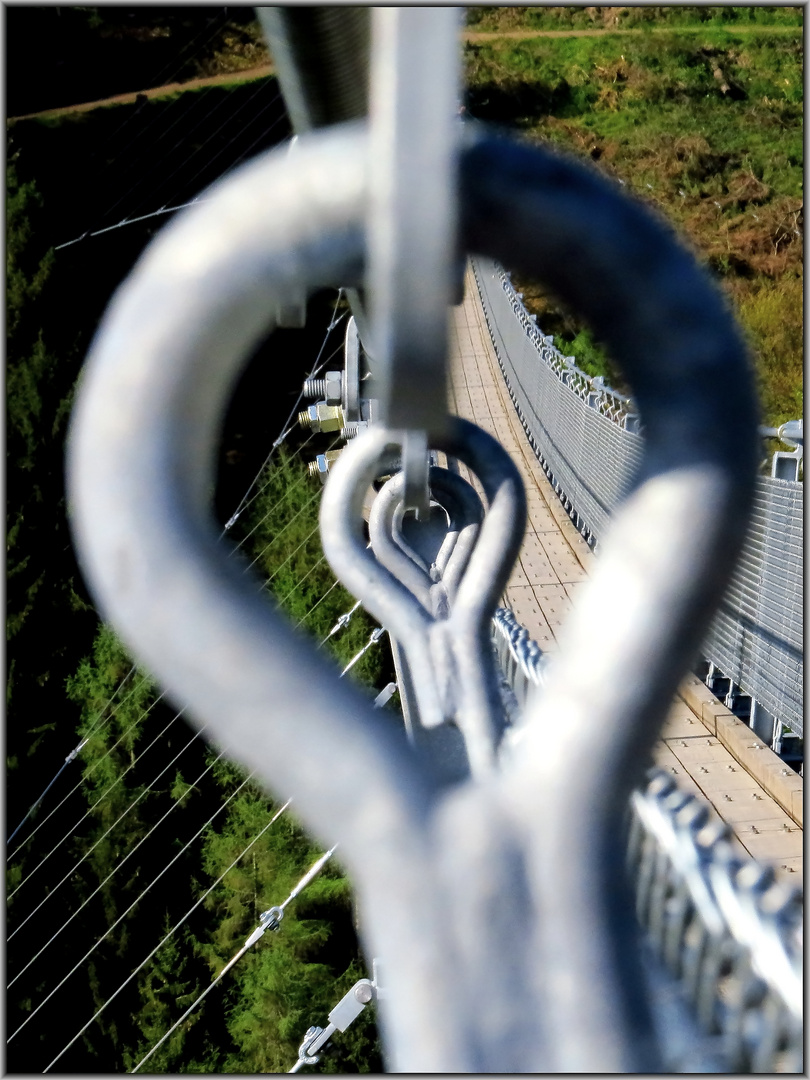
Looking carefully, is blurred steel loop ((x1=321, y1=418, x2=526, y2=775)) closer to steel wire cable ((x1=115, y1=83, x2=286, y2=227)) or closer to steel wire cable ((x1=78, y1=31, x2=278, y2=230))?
steel wire cable ((x1=78, y1=31, x2=278, y2=230))

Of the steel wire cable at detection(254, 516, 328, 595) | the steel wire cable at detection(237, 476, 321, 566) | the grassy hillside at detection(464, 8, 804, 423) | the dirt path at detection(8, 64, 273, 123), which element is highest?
the dirt path at detection(8, 64, 273, 123)

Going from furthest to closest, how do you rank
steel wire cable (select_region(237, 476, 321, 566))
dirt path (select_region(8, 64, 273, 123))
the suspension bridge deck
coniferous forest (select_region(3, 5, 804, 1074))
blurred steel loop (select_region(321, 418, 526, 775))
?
1. dirt path (select_region(8, 64, 273, 123))
2. steel wire cable (select_region(237, 476, 321, 566))
3. coniferous forest (select_region(3, 5, 804, 1074))
4. the suspension bridge deck
5. blurred steel loop (select_region(321, 418, 526, 775))

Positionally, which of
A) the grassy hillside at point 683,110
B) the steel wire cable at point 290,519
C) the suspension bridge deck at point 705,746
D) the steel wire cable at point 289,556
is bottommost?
the suspension bridge deck at point 705,746

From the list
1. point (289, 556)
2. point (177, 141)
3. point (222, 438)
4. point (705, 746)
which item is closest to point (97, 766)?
point (289, 556)

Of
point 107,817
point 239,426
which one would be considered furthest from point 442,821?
point 239,426

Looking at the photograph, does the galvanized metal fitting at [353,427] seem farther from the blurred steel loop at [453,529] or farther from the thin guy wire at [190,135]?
the thin guy wire at [190,135]

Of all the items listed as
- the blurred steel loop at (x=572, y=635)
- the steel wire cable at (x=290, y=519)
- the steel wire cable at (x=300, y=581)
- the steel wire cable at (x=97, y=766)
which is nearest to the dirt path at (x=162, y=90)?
the steel wire cable at (x=290, y=519)

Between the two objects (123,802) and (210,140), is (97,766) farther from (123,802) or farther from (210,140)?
(210,140)

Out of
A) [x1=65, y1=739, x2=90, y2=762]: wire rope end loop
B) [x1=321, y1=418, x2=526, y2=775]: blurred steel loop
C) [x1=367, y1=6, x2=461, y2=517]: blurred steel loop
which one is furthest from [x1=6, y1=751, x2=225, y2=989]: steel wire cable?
→ [x1=367, y1=6, x2=461, y2=517]: blurred steel loop
